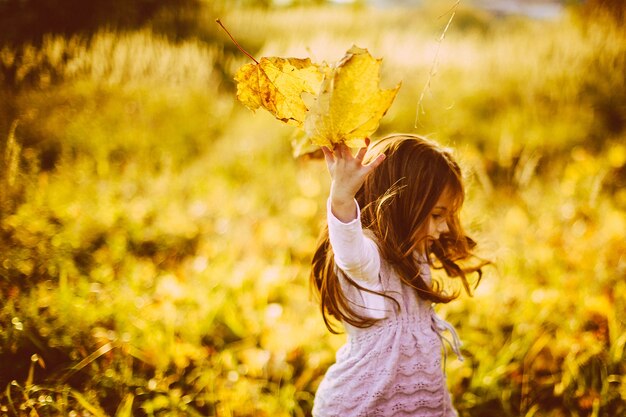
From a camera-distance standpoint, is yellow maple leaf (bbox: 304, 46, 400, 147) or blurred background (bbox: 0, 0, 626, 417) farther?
blurred background (bbox: 0, 0, 626, 417)

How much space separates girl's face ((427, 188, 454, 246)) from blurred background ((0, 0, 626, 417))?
40 centimetres

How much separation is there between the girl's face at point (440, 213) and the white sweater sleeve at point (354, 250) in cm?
23

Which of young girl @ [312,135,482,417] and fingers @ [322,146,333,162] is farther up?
fingers @ [322,146,333,162]

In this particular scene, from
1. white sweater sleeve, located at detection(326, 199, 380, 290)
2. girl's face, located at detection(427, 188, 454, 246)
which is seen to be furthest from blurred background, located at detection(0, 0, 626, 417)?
girl's face, located at detection(427, 188, 454, 246)

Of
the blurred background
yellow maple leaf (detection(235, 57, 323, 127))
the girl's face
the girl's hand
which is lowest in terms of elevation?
the blurred background

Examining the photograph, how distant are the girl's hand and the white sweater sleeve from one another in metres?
0.03

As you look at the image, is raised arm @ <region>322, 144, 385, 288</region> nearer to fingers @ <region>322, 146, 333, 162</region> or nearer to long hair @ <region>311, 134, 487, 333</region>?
fingers @ <region>322, 146, 333, 162</region>

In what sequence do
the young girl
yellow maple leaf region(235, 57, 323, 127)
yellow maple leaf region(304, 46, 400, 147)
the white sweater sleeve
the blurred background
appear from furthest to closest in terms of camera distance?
1. the blurred background
2. the young girl
3. the white sweater sleeve
4. yellow maple leaf region(235, 57, 323, 127)
5. yellow maple leaf region(304, 46, 400, 147)

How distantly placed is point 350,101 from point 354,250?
377mm

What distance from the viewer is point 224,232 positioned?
8.80 feet

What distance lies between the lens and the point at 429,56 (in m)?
5.23

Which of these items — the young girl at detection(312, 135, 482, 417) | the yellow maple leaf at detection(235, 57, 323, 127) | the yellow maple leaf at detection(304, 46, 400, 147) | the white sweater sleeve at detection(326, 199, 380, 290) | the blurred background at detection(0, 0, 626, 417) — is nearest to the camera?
the yellow maple leaf at detection(304, 46, 400, 147)

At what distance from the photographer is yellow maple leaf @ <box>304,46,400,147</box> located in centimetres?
80

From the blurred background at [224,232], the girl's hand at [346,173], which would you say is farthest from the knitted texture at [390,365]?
the blurred background at [224,232]
